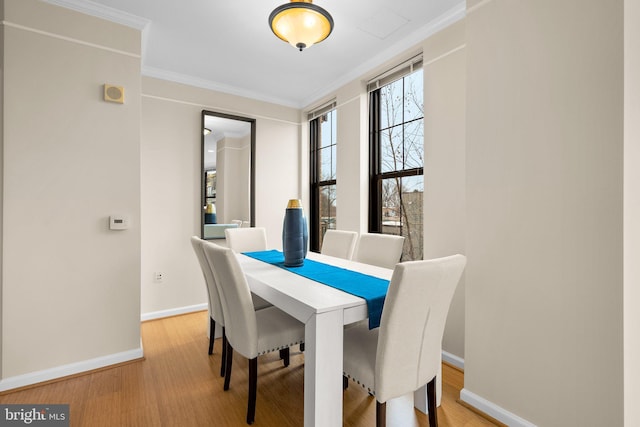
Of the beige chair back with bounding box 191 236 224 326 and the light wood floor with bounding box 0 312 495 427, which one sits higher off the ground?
the beige chair back with bounding box 191 236 224 326

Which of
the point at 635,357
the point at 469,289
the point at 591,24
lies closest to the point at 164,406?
the point at 469,289

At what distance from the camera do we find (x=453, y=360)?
7.75 ft

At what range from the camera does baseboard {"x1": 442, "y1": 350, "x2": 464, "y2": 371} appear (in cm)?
230

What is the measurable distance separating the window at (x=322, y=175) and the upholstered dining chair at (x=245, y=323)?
84.4 inches

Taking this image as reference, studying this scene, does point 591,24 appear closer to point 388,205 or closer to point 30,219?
point 388,205

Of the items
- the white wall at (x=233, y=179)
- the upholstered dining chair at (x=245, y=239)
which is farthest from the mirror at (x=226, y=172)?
the upholstered dining chair at (x=245, y=239)

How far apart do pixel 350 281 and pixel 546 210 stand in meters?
1.05

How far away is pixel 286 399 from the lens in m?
1.92

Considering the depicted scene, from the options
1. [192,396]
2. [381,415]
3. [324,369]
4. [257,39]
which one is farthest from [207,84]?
[381,415]

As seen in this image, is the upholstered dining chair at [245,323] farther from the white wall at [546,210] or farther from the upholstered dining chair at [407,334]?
the white wall at [546,210]

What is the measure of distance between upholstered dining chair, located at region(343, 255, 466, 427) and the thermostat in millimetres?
1886

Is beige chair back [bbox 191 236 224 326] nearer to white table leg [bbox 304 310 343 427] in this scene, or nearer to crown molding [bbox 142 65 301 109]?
white table leg [bbox 304 310 343 427]

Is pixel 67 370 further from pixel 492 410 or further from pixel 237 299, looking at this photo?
pixel 492 410

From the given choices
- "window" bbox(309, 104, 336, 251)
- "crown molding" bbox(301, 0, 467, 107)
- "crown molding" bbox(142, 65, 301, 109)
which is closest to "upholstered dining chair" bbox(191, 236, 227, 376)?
"window" bbox(309, 104, 336, 251)
